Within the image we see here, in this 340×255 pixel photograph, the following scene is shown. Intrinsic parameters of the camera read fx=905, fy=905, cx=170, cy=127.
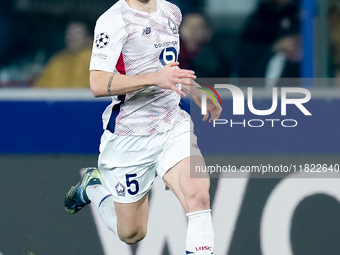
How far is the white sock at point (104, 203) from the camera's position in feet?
18.4

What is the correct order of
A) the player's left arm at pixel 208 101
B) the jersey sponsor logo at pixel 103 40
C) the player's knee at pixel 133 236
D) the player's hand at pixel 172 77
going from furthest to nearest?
the player's knee at pixel 133 236
the player's left arm at pixel 208 101
the jersey sponsor logo at pixel 103 40
the player's hand at pixel 172 77

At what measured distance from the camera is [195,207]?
16.1ft

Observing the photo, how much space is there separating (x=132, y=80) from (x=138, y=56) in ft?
0.90

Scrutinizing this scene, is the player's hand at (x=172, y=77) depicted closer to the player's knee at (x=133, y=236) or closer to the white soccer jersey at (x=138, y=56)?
the white soccer jersey at (x=138, y=56)

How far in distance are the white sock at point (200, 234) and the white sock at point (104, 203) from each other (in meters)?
0.83

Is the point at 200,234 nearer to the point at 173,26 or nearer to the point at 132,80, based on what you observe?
the point at 132,80

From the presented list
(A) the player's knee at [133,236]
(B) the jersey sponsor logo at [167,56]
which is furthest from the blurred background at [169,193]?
(B) the jersey sponsor logo at [167,56]

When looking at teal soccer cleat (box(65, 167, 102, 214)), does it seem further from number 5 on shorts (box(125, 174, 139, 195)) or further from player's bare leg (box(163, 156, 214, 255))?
player's bare leg (box(163, 156, 214, 255))

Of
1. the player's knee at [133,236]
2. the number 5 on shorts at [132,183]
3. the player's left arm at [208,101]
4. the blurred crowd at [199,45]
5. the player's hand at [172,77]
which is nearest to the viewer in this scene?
the player's hand at [172,77]

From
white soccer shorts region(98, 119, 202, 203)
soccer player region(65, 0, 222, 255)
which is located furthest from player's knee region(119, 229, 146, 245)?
white soccer shorts region(98, 119, 202, 203)

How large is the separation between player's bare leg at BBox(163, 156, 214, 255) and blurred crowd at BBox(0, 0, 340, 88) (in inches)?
58.9

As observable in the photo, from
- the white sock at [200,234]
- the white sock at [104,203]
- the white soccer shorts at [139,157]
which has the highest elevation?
the white soccer shorts at [139,157]

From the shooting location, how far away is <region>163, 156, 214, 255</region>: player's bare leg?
4867 millimetres

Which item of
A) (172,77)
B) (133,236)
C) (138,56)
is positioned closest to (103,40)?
(138,56)
